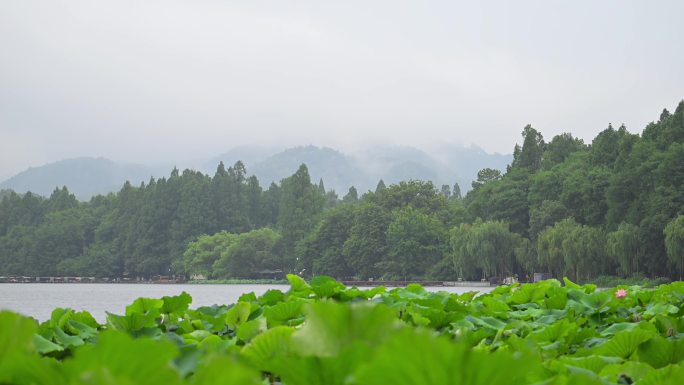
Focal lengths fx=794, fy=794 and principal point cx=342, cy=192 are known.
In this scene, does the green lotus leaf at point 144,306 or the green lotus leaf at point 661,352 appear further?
the green lotus leaf at point 144,306

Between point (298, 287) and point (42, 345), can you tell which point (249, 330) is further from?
point (298, 287)

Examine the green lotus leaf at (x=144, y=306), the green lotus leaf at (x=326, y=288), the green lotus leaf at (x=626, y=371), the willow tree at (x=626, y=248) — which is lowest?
the green lotus leaf at (x=626, y=371)

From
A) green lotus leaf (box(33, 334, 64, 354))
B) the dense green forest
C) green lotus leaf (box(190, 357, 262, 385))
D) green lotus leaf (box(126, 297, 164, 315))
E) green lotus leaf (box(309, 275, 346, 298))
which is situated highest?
the dense green forest

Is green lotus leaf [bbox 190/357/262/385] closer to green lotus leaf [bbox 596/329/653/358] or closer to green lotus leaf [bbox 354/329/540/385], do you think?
green lotus leaf [bbox 354/329/540/385]

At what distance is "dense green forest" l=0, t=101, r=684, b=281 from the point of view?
121ft

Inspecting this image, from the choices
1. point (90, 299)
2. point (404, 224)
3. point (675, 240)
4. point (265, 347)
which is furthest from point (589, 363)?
point (404, 224)

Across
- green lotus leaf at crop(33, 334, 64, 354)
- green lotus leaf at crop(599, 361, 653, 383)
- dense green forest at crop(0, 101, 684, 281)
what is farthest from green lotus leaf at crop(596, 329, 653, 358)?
dense green forest at crop(0, 101, 684, 281)

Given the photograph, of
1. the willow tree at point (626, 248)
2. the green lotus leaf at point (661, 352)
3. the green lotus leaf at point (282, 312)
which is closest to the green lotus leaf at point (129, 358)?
the green lotus leaf at point (661, 352)

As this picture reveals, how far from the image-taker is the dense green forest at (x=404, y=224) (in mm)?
36750

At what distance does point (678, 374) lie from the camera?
25.2 inches

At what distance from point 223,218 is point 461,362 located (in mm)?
80490

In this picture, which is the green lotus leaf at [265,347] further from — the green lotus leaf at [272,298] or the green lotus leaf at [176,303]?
the green lotus leaf at [272,298]

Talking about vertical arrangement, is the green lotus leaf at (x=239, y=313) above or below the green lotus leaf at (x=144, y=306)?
below

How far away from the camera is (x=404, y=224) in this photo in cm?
A: 5772
